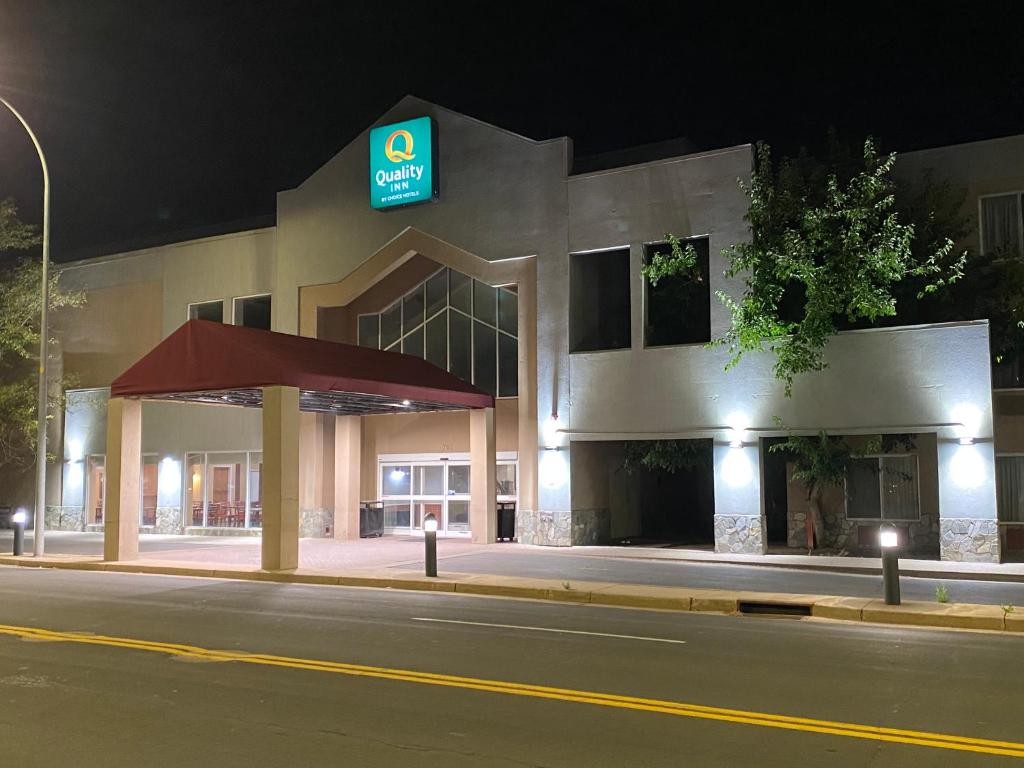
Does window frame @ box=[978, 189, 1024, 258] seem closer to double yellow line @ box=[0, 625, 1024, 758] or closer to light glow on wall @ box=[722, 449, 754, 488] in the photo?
light glow on wall @ box=[722, 449, 754, 488]

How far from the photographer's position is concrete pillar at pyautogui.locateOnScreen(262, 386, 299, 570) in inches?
752

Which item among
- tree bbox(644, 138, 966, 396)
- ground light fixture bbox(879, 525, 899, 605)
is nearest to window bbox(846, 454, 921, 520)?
tree bbox(644, 138, 966, 396)

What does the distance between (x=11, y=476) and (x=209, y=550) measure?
15448mm

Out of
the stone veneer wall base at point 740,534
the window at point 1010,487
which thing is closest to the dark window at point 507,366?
the stone veneer wall base at point 740,534

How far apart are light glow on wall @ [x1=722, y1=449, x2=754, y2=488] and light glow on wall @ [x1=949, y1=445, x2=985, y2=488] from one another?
433cm

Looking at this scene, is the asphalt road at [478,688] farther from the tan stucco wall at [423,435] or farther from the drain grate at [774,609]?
the tan stucco wall at [423,435]

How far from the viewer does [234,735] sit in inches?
275

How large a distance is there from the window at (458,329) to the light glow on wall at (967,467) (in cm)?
1156

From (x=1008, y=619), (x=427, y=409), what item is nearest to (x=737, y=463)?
(x=427, y=409)

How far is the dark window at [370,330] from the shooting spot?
100 ft

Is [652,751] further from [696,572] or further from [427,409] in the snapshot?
[427,409]

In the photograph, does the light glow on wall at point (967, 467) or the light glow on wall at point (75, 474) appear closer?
the light glow on wall at point (967, 467)

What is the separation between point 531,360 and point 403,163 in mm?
6845

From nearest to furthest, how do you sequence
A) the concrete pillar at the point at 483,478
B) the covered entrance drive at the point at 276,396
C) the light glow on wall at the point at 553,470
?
1. the covered entrance drive at the point at 276,396
2. the light glow on wall at the point at 553,470
3. the concrete pillar at the point at 483,478
